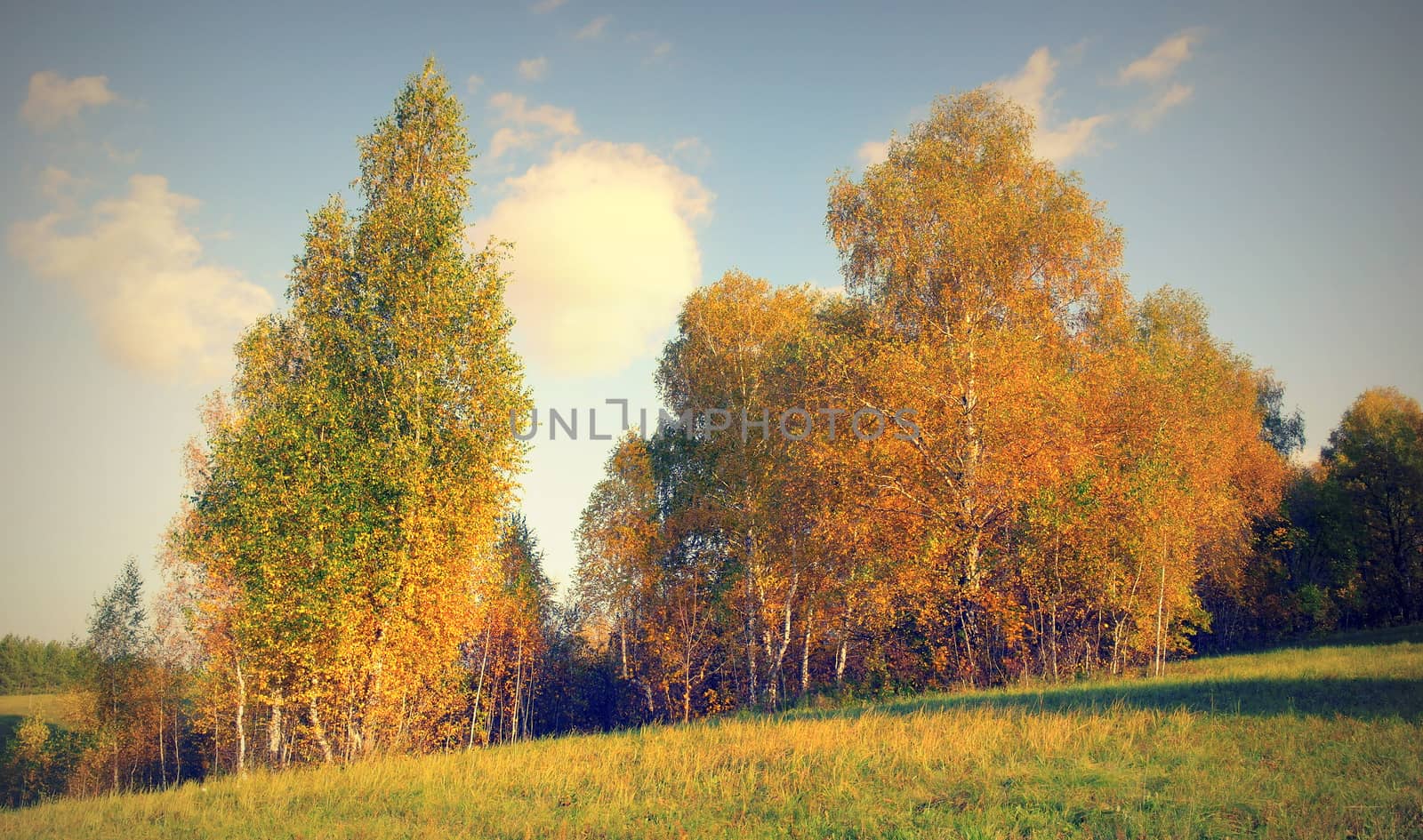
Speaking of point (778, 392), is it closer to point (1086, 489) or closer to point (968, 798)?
point (1086, 489)

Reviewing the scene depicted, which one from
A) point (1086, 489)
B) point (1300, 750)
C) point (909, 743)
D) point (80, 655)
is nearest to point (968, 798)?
point (909, 743)

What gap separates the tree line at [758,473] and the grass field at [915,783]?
5.10 m

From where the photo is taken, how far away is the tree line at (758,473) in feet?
54.1

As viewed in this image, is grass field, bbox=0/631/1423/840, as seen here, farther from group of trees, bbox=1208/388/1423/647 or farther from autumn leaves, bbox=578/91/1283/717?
group of trees, bbox=1208/388/1423/647

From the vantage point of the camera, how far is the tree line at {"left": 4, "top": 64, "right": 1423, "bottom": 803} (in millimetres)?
16500

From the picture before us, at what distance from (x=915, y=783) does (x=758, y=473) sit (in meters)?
20.3

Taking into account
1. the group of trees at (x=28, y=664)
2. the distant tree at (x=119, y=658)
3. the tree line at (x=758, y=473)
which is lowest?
the group of trees at (x=28, y=664)

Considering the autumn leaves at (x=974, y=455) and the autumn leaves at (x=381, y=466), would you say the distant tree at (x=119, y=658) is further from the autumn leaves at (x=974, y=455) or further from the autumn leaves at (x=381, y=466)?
the autumn leaves at (x=974, y=455)

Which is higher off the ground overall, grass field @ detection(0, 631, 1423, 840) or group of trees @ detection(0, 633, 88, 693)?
grass field @ detection(0, 631, 1423, 840)

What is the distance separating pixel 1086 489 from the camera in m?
19.2

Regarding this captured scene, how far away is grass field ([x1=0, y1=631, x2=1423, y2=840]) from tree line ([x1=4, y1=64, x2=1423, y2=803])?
5101mm

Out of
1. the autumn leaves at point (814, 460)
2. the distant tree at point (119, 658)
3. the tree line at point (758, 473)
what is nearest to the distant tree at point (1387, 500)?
the tree line at point (758, 473)

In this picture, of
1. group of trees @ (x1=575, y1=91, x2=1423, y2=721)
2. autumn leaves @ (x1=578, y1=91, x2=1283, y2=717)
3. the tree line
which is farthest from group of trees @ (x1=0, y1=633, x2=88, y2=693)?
autumn leaves @ (x1=578, y1=91, x2=1283, y2=717)

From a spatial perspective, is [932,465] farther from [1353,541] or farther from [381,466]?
[1353,541]
